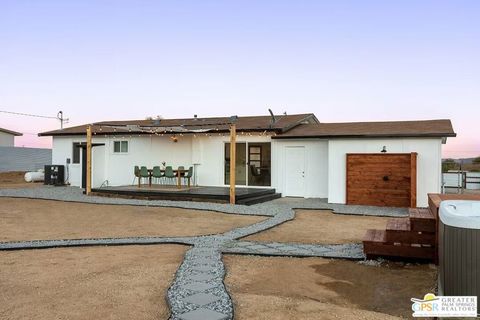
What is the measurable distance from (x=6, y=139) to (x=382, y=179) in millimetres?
36231

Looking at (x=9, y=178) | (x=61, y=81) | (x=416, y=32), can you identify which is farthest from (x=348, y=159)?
(x=9, y=178)

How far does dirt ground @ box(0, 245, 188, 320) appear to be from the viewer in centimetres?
390

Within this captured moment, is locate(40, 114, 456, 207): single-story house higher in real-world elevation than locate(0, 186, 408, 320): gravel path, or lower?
higher

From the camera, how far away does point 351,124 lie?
16.8 m

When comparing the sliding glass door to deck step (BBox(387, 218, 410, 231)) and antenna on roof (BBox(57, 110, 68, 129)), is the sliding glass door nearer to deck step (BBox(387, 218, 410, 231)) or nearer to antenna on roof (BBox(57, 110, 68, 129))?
deck step (BBox(387, 218, 410, 231))

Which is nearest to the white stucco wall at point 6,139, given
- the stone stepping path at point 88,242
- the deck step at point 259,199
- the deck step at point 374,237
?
the deck step at point 259,199

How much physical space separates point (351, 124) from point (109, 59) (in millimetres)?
10424

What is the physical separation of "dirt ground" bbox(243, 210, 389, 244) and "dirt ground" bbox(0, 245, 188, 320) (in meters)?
2.25

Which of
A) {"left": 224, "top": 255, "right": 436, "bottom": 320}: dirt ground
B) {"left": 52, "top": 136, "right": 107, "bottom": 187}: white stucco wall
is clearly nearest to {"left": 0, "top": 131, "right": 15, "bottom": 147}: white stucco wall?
{"left": 52, "top": 136, "right": 107, "bottom": 187}: white stucco wall

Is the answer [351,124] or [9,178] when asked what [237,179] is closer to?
[351,124]

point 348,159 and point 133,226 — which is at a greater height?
point 348,159

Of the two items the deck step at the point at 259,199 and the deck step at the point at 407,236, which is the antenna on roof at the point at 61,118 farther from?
the deck step at the point at 407,236

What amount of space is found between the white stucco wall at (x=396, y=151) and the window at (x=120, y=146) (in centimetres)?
986

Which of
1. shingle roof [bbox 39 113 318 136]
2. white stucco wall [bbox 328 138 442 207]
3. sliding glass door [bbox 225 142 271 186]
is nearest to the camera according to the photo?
white stucco wall [bbox 328 138 442 207]
